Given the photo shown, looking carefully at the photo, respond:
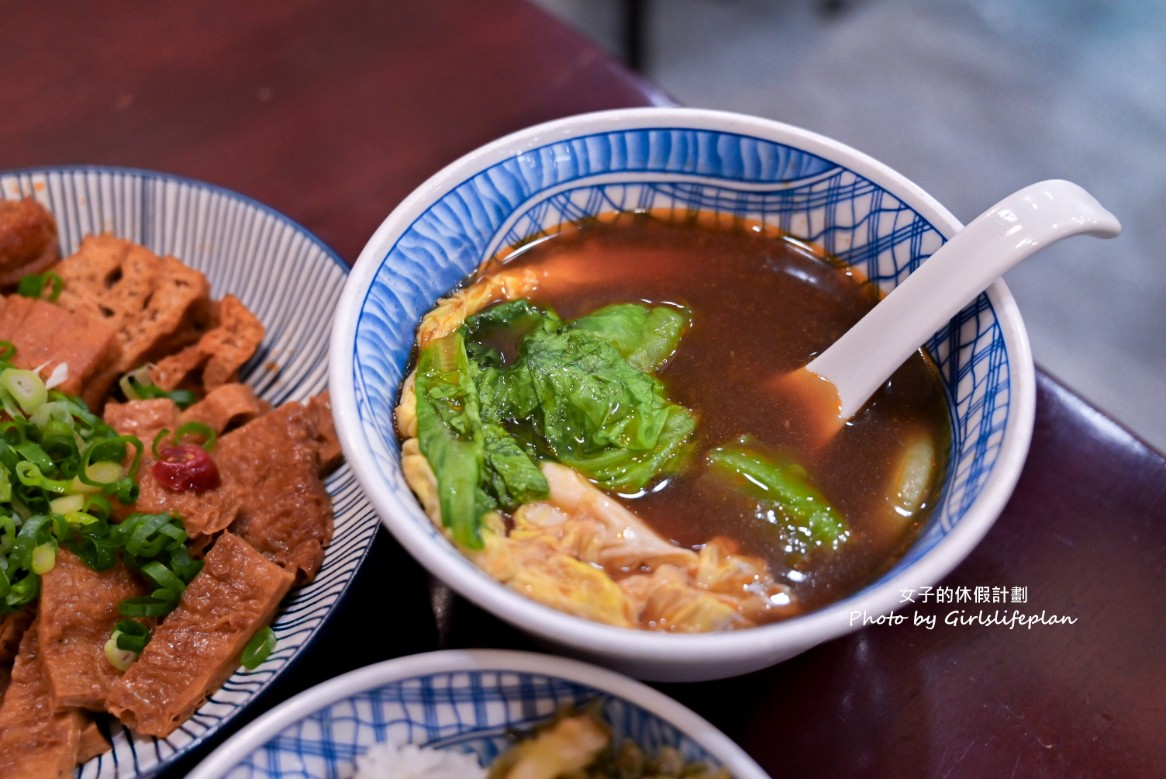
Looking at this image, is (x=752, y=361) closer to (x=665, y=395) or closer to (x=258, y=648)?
(x=665, y=395)

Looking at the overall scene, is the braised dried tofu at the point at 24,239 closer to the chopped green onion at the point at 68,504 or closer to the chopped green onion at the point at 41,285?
the chopped green onion at the point at 41,285

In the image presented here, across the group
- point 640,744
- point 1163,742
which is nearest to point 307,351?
point 640,744

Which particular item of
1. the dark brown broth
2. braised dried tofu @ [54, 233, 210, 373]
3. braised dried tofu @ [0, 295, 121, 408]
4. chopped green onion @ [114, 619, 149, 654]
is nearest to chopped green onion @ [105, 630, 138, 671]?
chopped green onion @ [114, 619, 149, 654]

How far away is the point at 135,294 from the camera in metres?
1.86

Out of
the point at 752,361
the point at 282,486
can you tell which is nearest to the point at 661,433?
the point at 752,361

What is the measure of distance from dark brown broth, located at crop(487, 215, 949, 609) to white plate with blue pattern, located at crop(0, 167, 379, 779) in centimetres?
50

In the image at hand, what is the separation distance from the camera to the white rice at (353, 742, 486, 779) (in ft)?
→ 3.80

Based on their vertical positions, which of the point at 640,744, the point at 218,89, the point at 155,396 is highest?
the point at 218,89

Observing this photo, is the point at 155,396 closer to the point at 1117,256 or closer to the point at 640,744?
the point at 640,744

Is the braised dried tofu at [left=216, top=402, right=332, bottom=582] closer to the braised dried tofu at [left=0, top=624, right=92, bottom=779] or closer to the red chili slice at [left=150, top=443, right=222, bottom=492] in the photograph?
the red chili slice at [left=150, top=443, right=222, bottom=492]

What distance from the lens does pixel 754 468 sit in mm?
1283

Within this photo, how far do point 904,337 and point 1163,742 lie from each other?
0.67 metres

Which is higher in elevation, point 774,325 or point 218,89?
point 774,325

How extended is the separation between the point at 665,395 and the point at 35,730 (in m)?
1.03
